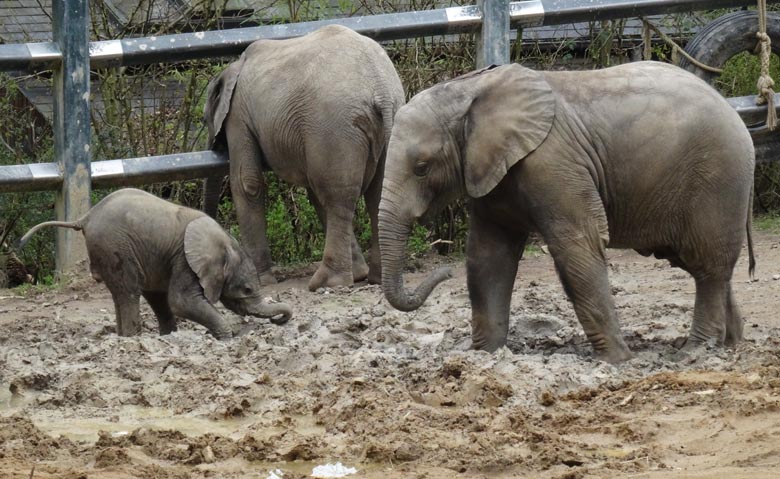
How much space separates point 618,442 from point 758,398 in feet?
2.28

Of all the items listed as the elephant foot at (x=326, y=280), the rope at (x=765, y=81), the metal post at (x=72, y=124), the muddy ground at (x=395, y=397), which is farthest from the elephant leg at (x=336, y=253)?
the rope at (x=765, y=81)

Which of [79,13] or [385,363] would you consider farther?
[79,13]

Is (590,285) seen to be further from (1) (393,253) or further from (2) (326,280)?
(2) (326,280)

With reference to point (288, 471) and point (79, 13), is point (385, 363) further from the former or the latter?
point (79, 13)

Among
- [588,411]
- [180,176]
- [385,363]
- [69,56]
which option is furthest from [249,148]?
[588,411]

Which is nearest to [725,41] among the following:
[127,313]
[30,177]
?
[30,177]

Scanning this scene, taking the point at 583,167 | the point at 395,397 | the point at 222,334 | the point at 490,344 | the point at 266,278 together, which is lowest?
the point at 266,278

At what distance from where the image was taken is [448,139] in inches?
285

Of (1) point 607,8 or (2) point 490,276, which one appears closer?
(2) point 490,276

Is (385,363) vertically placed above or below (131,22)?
below

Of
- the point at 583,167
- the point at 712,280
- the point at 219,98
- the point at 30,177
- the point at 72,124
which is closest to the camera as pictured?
the point at 583,167

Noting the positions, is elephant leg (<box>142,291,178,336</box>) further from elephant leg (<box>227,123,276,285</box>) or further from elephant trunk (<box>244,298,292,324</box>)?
elephant leg (<box>227,123,276,285</box>)

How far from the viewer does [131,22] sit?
11680mm

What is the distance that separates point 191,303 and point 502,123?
7.34 ft
